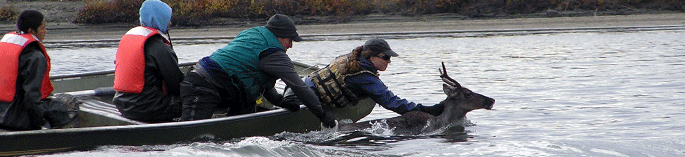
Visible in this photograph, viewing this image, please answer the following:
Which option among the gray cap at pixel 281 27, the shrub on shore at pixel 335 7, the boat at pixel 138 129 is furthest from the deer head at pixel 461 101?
the shrub on shore at pixel 335 7

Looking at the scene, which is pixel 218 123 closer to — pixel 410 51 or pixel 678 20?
pixel 410 51

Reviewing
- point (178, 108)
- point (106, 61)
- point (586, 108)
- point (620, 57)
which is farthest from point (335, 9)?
point (178, 108)

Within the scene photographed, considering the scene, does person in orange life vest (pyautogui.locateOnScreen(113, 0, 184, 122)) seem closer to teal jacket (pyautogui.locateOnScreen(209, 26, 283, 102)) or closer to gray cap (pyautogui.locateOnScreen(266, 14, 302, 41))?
teal jacket (pyautogui.locateOnScreen(209, 26, 283, 102))

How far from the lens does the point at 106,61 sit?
58.3 ft

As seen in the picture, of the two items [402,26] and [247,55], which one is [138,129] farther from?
[402,26]

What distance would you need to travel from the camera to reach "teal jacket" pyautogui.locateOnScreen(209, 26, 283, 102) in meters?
5.57

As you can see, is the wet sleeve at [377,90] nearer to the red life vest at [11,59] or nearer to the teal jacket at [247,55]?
the teal jacket at [247,55]

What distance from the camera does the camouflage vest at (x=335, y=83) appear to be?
6188 mm

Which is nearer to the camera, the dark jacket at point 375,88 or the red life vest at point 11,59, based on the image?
the red life vest at point 11,59

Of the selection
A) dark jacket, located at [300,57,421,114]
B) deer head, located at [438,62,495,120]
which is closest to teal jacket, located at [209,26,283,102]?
dark jacket, located at [300,57,421,114]

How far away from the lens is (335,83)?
624 cm

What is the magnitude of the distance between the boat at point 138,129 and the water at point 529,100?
0.09 meters

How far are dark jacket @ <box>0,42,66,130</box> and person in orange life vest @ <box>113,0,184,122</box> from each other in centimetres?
58

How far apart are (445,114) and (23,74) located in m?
3.39
